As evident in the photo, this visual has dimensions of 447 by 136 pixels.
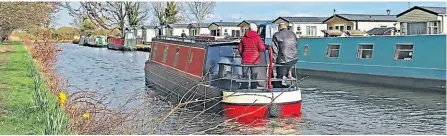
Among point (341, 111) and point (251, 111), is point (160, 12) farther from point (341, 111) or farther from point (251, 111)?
point (251, 111)

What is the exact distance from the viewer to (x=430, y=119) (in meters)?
11.0

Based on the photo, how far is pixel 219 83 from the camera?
37.0ft

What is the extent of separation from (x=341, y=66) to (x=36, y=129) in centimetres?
1491

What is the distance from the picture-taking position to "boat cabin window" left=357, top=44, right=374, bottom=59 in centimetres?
1921

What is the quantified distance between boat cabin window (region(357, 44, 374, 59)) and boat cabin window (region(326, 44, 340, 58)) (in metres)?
1.31

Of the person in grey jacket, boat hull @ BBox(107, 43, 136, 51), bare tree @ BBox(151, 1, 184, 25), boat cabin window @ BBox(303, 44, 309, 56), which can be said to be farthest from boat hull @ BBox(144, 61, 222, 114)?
bare tree @ BBox(151, 1, 184, 25)

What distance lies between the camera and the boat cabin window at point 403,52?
56.7ft

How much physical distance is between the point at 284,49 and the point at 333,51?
441 inches

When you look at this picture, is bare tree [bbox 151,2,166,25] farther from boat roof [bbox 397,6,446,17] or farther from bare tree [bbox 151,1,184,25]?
boat roof [bbox 397,6,446,17]

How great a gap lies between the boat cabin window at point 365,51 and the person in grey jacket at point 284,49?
9320mm

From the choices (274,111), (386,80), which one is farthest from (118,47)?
(274,111)

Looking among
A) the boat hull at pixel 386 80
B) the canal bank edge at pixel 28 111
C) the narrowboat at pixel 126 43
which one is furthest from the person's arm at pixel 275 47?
the narrowboat at pixel 126 43

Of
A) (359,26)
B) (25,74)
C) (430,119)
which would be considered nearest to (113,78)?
(25,74)

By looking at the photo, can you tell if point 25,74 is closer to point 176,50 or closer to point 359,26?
point 176,50
